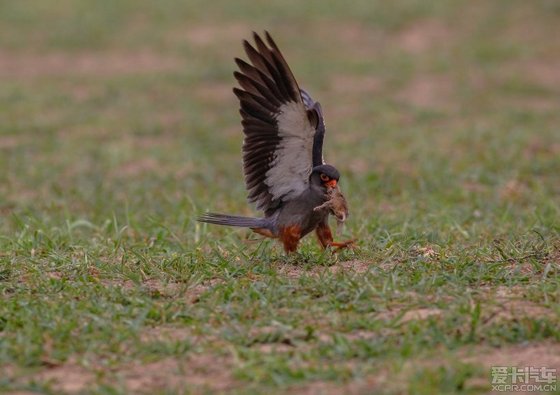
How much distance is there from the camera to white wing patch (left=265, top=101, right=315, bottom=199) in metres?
5.48

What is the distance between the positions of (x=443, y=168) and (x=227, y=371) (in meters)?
5.27

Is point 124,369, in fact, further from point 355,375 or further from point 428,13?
point 428,13

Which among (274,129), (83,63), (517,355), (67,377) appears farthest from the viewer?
(83,63)

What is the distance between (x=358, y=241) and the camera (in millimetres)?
6066

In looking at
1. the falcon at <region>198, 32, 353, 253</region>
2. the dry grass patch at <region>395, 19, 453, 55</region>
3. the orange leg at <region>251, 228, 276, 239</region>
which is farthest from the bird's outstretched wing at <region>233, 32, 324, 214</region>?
the dry grass patch at <region>395, 19, 453, 55</region>

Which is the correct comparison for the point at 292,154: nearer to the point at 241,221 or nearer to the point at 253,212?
the point at 241,221

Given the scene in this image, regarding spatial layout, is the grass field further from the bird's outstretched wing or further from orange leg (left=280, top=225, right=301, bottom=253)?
the bird's outstretched wing

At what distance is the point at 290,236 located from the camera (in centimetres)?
563

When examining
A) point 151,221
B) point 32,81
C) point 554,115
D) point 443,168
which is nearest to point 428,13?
point 554,115

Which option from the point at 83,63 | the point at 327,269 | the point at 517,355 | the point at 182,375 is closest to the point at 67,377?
the point at 182,375

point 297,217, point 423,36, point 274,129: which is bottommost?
point 297,217

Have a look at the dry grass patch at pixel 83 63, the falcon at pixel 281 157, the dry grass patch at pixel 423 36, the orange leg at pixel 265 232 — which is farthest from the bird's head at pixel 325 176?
the dry grass patch at pixel 423 36

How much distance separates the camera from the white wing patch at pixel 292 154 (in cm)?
548

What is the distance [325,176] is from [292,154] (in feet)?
0.75
